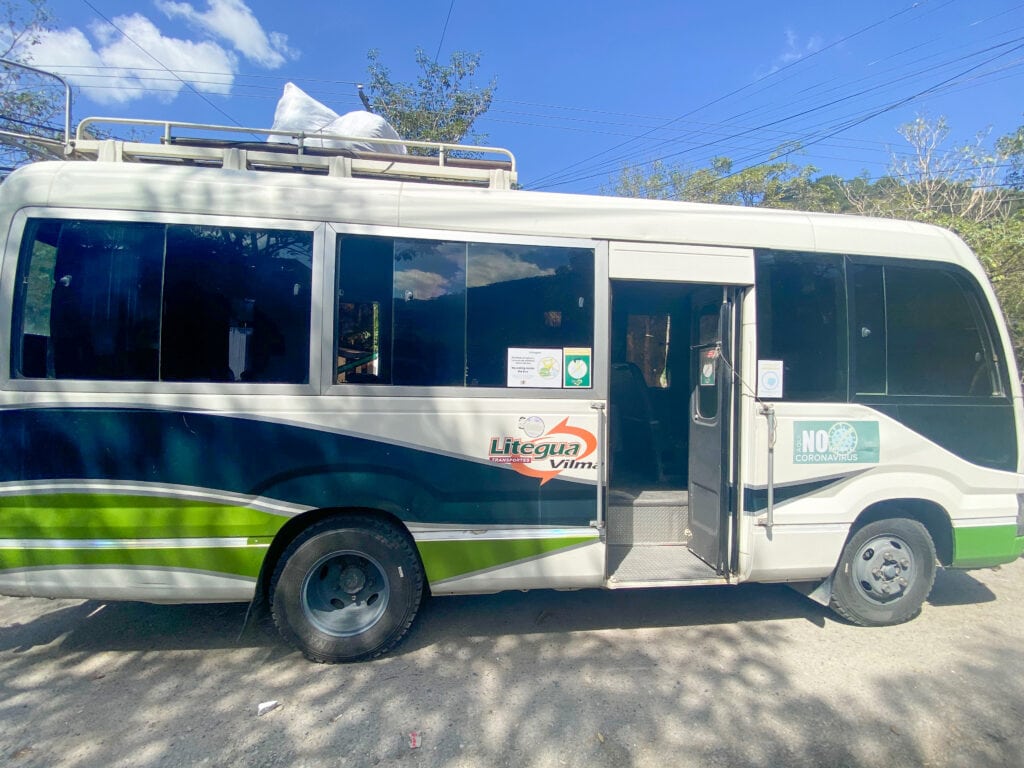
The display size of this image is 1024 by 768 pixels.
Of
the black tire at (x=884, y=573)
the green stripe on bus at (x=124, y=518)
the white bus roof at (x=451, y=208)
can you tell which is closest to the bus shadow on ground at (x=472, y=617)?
the black tire at (x=884, y=573)

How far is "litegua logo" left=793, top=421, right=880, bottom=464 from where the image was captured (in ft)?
12.7

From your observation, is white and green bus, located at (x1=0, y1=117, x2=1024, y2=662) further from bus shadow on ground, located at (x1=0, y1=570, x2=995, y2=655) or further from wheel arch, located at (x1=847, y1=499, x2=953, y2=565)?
bus shadow on ground, located at (x1=0, y1=570, x2=995, y2=655)

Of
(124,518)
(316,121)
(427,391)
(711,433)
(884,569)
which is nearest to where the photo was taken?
(124,518)

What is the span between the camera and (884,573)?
4082 mm

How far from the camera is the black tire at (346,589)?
3.40 metres

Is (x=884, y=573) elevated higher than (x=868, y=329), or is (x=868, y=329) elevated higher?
(x=868, y=329)

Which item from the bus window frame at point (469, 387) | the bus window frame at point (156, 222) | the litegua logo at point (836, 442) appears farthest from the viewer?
the litegua logo at point (836, 442)

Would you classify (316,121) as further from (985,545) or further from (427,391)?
(985,545)

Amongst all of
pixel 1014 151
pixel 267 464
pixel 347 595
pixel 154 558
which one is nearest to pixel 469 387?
pixel 267 464

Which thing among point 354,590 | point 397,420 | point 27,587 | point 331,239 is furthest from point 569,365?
point 27,587

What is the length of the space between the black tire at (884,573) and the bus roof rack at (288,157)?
3.63m

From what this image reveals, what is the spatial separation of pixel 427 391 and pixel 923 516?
375 centimetres

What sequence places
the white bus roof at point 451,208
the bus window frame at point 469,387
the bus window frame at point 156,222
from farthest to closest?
1. the bus window frame at point 469,387
2. the white bus roof at point 451,208
3. the bus window frame at point 156,222

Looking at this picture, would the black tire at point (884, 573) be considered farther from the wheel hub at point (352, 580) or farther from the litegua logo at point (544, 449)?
the wheel hub at point (352, 580)
